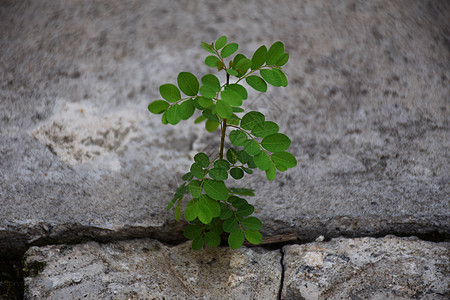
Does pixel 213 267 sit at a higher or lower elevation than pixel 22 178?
lower

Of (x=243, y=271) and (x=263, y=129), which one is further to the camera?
(x=243, y=271)

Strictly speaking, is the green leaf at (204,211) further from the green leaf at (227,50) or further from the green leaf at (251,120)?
the green leaf at (227,50)

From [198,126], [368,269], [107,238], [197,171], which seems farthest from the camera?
[198,126]

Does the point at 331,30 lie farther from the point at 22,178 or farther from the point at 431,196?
the point at 22,178

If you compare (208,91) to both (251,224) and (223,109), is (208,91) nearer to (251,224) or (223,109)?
(223,109)

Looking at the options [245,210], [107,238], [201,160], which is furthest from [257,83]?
[107,238]

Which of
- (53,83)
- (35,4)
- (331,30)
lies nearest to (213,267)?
(53,83)
